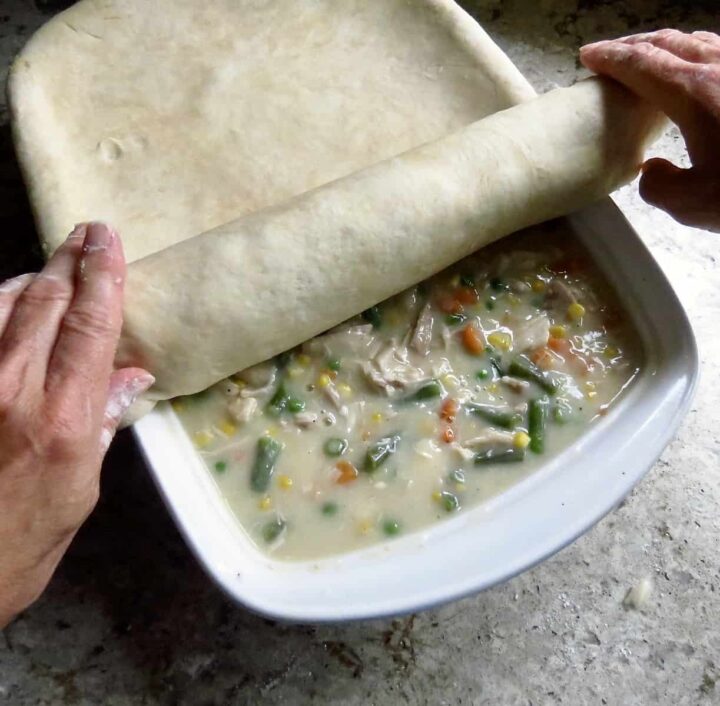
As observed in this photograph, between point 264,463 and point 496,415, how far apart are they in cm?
41

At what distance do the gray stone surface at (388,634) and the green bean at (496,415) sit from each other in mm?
353

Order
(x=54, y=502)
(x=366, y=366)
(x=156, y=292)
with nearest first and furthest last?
(x=54, y=502)
(x=156, y=292)
(x=366, y=366)

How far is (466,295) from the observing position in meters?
1.46

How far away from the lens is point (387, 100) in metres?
1.61

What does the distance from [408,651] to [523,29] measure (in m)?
1.70

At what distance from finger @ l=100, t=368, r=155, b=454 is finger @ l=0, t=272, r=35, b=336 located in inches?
6.7

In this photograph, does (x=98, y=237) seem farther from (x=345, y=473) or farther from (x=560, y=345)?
(x=560, y=345)

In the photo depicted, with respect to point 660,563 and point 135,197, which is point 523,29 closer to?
point 135,197

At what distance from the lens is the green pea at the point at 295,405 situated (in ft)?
4.36

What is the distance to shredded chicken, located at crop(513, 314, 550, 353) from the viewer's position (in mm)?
1416

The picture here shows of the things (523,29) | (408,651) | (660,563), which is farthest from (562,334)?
(523,29)

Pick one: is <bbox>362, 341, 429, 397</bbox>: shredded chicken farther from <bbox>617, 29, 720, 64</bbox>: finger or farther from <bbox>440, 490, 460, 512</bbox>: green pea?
<bbox>617, 29, 720, 64</bbox>: finger

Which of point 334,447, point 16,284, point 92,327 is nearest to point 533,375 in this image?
point 334,447

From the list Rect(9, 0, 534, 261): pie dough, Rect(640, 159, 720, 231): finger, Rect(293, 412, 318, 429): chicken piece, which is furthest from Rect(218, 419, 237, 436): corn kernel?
Rect(640, 159, 720, 231): finger
